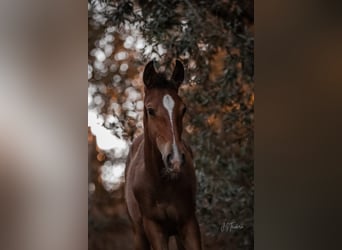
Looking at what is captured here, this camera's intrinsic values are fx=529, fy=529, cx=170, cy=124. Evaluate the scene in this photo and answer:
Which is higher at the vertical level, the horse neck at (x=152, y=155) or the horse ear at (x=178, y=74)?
the horse ear at (x=178, y=74)

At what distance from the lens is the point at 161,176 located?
2.79m

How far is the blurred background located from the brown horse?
45mm

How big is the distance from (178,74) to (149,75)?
16cm

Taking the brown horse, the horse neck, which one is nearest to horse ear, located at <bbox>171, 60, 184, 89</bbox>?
the brown horse

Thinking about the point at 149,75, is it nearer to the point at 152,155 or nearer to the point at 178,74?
the point at 178,74

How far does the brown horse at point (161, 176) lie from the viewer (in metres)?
2.77

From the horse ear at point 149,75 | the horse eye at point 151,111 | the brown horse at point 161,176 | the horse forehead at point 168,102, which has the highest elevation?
the horse ear at point 149,75

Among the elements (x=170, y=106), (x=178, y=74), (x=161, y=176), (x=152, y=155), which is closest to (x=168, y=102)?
(x=170, y=106)

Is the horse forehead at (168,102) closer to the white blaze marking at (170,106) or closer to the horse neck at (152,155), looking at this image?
the white blaze marking at (170,106)

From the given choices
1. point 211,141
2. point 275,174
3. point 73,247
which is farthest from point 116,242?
point 275,174

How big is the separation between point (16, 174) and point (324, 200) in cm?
167

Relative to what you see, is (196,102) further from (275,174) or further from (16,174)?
(16,174)

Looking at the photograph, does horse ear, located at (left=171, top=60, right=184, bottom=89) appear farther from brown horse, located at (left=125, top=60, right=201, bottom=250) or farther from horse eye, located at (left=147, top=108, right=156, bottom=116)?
horse eye, located at (left=147, top=108, right=156, bottom=116)

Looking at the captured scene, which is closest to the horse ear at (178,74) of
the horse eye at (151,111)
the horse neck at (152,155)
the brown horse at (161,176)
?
the brown horse at (161,176)
